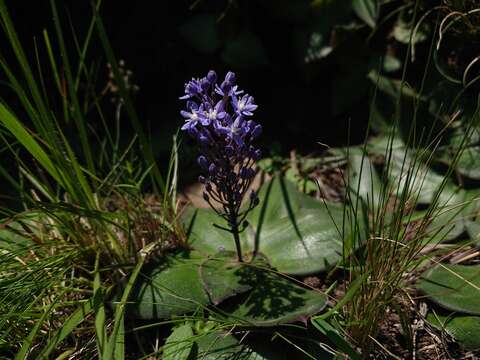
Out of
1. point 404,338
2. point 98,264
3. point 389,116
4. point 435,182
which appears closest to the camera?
point 404,338

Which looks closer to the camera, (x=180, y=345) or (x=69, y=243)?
(x=180, y=345)

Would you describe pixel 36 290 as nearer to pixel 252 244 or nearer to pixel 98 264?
pixel 98 264

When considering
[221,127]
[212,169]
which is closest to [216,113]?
[221,127]

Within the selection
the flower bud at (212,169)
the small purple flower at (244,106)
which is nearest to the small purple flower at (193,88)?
the small purple flower at (244,106)

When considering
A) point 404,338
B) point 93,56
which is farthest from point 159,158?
point 404,338

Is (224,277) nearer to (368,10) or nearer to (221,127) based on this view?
(221,127)

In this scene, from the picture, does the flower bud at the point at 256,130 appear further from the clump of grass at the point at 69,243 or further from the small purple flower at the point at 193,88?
the clump of grass at the point at 69,243

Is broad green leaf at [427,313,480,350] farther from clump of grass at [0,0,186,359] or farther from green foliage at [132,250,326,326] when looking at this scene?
clump of grass at [0,0,186,359]
